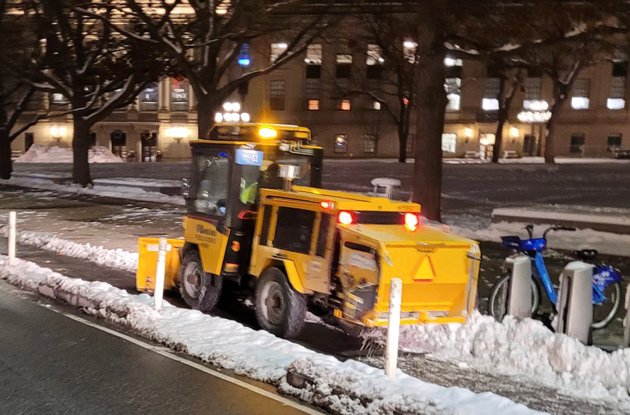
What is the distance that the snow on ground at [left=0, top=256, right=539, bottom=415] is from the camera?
5684 mm

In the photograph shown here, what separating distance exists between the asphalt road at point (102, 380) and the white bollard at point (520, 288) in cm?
346

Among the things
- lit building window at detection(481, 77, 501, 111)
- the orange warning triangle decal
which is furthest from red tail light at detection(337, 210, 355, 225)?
lit building window at detection(481, 77, 501, 111)

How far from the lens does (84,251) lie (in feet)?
47.4

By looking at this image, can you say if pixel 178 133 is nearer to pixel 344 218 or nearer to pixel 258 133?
pixel 258 133

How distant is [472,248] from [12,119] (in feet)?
105

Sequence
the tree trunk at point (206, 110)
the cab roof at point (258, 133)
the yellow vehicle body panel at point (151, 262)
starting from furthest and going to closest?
1. the tree trunk at point (206, 110)
2. the yellow vehicle body panel at point (151, 262)
3. the cab roof at point (258, 133)

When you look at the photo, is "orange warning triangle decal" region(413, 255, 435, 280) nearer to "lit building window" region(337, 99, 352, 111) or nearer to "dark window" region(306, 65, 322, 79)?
"lit building window" region(337, 99, 352, 111)

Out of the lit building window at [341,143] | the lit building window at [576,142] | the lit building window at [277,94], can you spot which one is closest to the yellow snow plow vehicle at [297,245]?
the lit building window at [341,143]

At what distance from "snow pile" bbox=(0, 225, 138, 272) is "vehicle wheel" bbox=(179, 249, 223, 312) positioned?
3199 mm

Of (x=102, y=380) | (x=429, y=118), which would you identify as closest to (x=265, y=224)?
(x=102, y=380)

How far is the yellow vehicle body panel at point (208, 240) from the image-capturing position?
902 centimetres

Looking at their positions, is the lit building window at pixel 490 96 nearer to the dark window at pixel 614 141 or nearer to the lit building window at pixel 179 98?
the dark window at pixel 614 141

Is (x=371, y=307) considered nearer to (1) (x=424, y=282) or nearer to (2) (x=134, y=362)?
(1) (x=424, y=282)

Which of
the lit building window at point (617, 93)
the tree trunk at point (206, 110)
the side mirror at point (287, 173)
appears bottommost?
the side mirror at point (287, 173)
